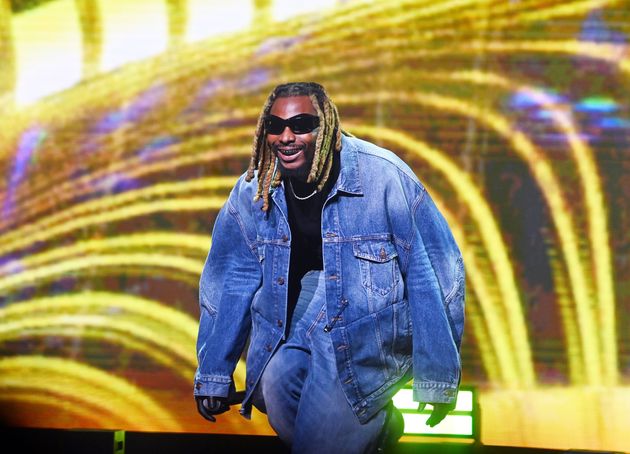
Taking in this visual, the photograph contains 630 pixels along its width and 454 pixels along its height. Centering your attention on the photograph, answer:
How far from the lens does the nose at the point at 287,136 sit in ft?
11.4

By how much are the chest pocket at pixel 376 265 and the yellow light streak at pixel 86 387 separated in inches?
114

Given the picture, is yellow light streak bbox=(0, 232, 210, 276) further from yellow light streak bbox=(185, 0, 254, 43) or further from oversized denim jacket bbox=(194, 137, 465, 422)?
oversized denim jacket bbox=(194, 137, 465, 422)

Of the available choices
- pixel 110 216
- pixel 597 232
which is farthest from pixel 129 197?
pixel 597 232

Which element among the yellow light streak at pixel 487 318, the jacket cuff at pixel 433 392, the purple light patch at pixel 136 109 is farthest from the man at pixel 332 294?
the purple light patch at pixel 136 109

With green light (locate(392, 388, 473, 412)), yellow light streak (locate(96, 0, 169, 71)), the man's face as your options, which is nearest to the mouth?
the man's face

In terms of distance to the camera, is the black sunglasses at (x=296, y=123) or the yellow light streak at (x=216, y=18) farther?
the yellow light streak at (x=216, y=18)

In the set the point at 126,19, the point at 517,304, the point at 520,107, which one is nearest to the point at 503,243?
the point at 517,304

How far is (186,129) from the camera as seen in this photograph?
607cm

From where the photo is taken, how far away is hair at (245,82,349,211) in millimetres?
3492

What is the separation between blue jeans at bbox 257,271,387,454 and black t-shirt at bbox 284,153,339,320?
0.03m

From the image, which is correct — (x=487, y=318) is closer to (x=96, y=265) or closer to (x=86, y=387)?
(x=96, y=265)

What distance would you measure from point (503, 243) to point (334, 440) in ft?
8.58

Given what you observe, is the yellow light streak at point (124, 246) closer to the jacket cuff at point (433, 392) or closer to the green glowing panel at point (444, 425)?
the green glowing panel at point (444, 425)

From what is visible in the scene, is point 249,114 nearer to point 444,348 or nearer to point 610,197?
point 610,197
